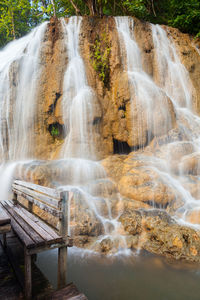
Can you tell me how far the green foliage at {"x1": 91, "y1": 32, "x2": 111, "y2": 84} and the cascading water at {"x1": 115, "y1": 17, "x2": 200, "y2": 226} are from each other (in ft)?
3.42

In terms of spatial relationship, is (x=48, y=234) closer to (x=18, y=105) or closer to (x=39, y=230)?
(x=39, y=230)

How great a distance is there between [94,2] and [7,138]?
36.6ft

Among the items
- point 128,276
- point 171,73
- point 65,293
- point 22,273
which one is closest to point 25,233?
point 22,273

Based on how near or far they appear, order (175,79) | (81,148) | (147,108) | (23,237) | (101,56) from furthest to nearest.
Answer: (175,79)
(101,56)
(147,108)
(81,148)
(23,237)

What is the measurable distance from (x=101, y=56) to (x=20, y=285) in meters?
11.0

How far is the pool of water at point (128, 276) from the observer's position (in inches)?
144

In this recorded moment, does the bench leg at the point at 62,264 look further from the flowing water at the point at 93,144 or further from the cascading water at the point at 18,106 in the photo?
the cascading water at the point at 18,106

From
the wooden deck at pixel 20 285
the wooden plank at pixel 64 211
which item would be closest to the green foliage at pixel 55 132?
the wooden deck at pixel 20 285

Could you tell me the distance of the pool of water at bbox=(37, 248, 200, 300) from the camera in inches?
144

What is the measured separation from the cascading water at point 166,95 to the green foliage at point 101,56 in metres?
1.04

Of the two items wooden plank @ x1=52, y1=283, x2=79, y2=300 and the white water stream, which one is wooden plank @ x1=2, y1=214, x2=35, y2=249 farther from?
the white water stream

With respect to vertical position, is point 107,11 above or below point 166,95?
above

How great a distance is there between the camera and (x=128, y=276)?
411cm

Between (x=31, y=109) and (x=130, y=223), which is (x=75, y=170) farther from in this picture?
(x=31, y=109)
